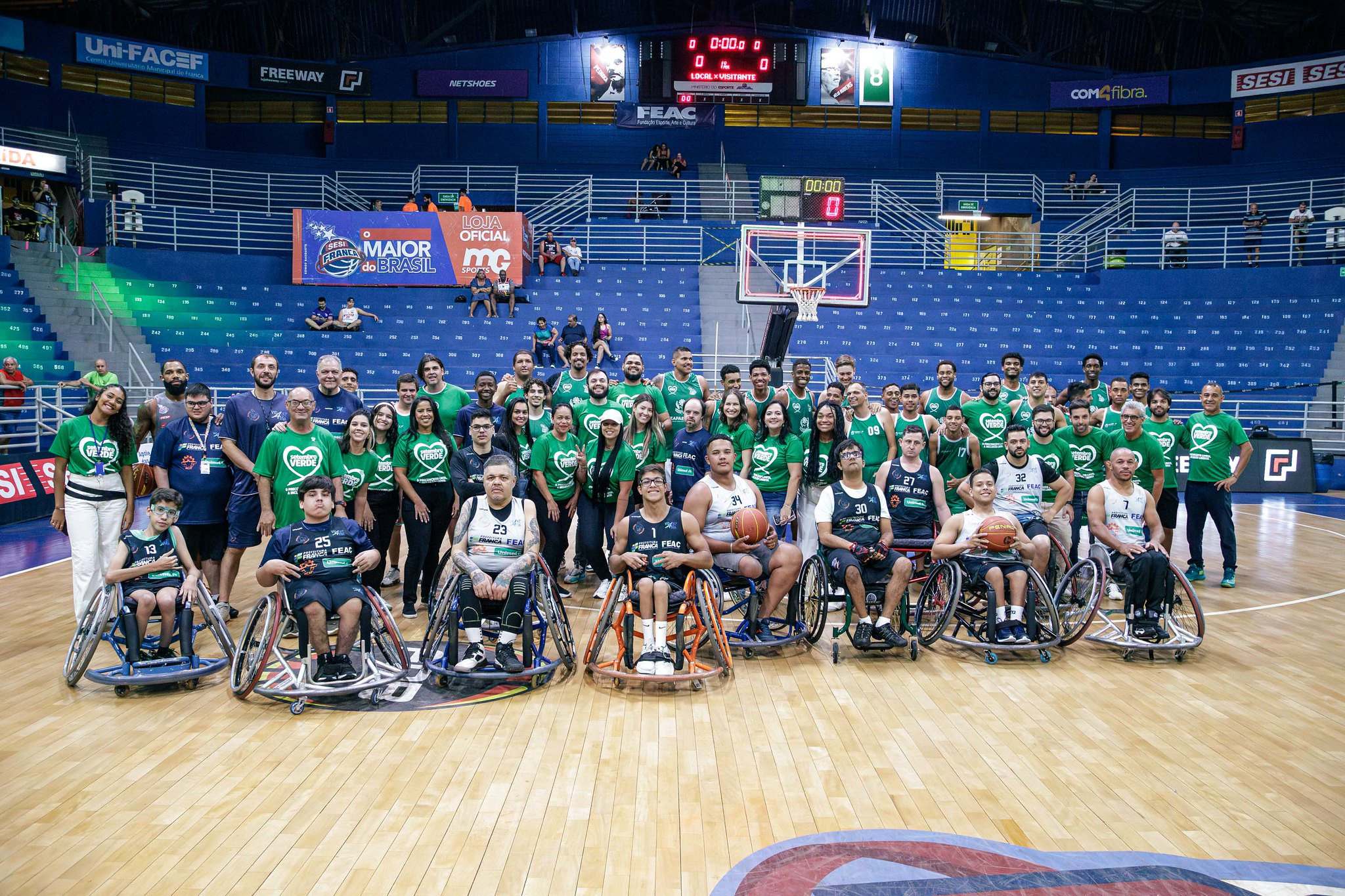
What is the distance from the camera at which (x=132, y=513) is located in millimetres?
5902

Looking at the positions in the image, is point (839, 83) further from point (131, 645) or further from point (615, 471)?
point (131, 645)

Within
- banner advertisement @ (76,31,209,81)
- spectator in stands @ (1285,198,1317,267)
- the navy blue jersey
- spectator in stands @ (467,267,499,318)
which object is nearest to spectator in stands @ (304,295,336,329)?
spectator in stands @ (467,267,499,318)

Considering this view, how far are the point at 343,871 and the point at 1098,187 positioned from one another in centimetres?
2528

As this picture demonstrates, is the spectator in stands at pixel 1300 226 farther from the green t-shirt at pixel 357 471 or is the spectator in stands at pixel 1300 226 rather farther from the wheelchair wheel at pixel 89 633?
the wheelchair wheel at pixel 89 633

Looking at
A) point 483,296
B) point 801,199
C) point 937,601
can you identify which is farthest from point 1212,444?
point 483,296

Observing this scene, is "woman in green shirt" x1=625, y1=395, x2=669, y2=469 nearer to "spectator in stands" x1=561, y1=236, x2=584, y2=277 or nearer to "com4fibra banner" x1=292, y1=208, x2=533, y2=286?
"com4fibra banner" x1=292, y1=208, x2=533, y2=286

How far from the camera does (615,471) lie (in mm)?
7148

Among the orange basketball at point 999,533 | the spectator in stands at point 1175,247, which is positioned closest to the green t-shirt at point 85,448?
the orange basketball at point 999,533

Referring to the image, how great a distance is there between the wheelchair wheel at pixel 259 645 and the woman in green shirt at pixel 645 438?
2.84 meters

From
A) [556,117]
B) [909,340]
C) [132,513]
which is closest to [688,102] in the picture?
[556,117]

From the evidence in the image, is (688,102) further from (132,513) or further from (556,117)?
(132,513)

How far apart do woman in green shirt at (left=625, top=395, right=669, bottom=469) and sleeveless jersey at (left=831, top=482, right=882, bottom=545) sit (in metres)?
1.54

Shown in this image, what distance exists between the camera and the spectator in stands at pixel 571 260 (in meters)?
20.1

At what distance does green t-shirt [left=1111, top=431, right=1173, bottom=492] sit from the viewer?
7258 millimetres
